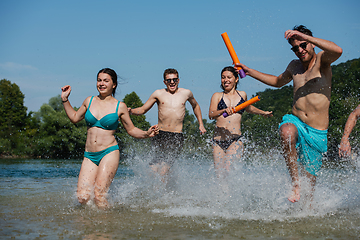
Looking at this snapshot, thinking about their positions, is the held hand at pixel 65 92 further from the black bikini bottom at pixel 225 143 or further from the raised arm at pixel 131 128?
the black bikini bottom at pixel 225 143

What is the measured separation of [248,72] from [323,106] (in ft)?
4.19

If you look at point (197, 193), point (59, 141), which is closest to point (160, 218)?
point (197, 193)

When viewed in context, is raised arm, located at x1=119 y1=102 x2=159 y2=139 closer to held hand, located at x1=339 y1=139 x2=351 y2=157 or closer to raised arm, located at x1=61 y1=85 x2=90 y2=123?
raised arm, located at x1=61 y1=85 x2=90 y2=123

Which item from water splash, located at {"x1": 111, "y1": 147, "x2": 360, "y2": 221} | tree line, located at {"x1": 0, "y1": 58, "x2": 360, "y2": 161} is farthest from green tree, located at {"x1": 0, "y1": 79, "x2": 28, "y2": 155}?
water splash, located at {"x1": 111, "y1": 147, "x2": 360, "y2": 221}

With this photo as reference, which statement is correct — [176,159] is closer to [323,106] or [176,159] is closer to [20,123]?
[323,106]

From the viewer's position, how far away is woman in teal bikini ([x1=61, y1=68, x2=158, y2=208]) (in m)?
5.43

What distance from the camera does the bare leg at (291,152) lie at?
4.99m

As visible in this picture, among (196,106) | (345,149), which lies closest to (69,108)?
(196,106)

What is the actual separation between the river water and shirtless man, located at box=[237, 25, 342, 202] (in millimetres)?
470

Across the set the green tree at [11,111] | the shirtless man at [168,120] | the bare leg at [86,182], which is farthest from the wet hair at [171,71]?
the green tree at [11,111]

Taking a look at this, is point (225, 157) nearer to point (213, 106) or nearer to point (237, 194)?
point (237, 194)

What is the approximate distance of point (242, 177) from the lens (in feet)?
20.1

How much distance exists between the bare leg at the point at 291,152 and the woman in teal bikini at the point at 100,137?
2010mm

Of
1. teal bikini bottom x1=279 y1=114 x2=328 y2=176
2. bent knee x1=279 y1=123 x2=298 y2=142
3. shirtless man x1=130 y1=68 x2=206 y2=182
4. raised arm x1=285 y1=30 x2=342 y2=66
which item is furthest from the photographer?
shirtless man x1=130 y1=68 x2=206 y2=182
